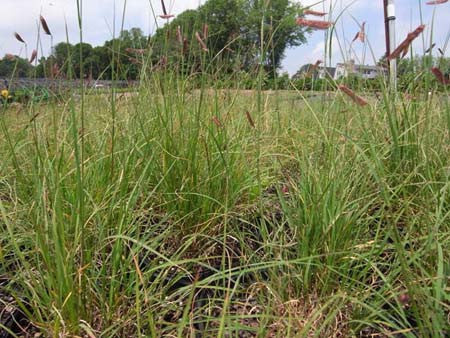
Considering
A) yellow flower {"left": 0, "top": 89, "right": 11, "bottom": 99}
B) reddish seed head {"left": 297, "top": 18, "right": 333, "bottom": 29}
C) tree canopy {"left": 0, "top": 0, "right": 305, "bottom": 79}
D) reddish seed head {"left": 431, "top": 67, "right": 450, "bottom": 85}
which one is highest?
tree canopy {"left": 0, "top": 0, "right": 305, "bottom": 79}

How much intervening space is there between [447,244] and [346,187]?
8.9 inches

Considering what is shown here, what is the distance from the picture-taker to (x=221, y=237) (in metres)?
0.95

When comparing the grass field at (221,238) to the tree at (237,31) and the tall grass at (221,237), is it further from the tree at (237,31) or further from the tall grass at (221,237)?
the tree at (237,31)

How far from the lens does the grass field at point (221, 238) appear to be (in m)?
0.62

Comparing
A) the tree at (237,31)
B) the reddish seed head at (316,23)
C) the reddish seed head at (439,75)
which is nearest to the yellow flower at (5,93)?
the tree at (237,31)

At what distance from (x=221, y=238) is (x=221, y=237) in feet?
0.06

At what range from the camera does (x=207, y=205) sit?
3.20 feet

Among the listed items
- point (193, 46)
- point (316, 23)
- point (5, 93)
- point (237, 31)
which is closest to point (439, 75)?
point (316, 23)

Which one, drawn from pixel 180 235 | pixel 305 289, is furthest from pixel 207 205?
pixel 305 289

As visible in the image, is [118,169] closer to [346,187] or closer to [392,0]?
[346,187]

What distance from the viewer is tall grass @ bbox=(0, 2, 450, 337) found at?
2.03 ft

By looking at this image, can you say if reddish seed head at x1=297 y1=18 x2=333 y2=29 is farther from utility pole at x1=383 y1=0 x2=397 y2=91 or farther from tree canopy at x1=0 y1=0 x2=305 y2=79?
utility pole at x1=383 y1=0 x2=397 y2=91

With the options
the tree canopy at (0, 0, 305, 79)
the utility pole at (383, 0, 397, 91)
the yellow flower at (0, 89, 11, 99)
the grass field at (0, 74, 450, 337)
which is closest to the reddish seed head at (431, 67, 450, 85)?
the grass field at (0, 74, 450, 337)

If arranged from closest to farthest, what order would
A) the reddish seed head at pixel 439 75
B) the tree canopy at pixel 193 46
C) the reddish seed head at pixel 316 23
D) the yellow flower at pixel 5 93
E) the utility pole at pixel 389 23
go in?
the reddish seed head at pixel 439 75 → the reddish seed head at pixel 316 23 → the yellow flower at pixel 5 93 → the tree canopy at pixel 193 46 → the utility pole at pixel 389 23
